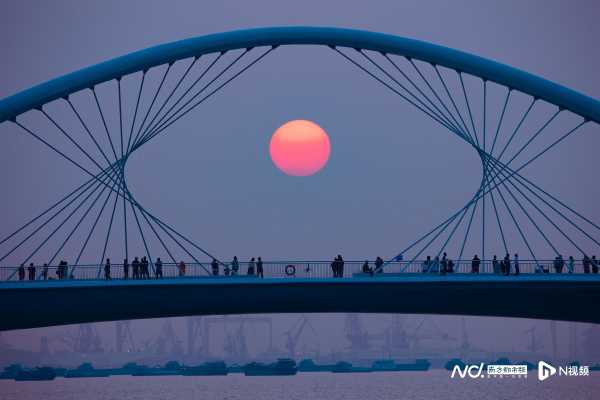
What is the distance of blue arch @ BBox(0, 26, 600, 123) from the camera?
59438 millimetres

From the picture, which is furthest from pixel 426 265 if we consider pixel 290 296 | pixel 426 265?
pixel 290 296

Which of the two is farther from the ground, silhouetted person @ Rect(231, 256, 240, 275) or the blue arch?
the blue arch

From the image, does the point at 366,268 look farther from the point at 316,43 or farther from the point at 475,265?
the point at 316,43

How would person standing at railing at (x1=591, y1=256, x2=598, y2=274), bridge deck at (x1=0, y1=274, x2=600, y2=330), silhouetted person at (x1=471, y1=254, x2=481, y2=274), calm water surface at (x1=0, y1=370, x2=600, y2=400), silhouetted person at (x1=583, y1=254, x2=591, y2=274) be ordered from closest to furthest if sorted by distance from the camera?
bridge deck at (x1=0, y1=274, x2=600, y2=330)
silhouetted person at (x1=471, y1=254, x2=481, y2=274)
silhouetted person at (x1=583, y1=254, x2=591, y2=274)
person standing at railing at (x1=591, y1=256, x2=598, y2=274)
calm water surface at (x1=0, y1=370, x2=600, y2=400)

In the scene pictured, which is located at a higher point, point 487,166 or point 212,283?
point 487,166

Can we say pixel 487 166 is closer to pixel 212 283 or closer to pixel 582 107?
pixel 582 107

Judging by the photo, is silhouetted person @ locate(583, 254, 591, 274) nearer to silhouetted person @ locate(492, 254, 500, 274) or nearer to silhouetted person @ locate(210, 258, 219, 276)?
silhouetted person @ locate(492, 254, 500, 274)

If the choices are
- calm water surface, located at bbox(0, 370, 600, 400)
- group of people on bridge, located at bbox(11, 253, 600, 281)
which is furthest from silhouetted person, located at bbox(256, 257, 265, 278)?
calm water surface, located at bbox(0, 370, 600, 400)

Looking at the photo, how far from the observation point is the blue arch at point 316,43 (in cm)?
5944

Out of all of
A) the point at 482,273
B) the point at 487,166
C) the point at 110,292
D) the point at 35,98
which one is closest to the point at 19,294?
the point at 110,292

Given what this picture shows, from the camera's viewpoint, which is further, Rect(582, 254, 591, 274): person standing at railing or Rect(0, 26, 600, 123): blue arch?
Rect(0, 26, 600, 123): blue arch

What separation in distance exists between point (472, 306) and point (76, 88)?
903 inches

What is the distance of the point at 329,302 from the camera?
5728 cm

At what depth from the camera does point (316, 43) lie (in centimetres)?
5991
